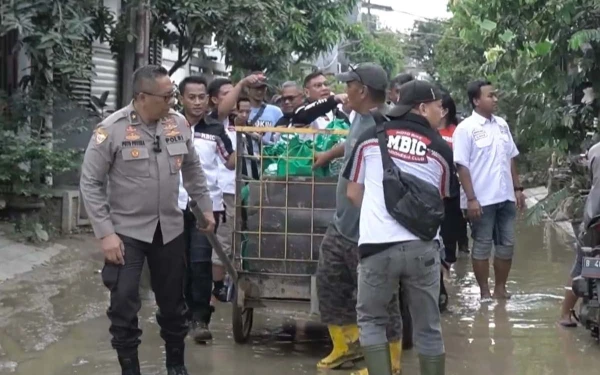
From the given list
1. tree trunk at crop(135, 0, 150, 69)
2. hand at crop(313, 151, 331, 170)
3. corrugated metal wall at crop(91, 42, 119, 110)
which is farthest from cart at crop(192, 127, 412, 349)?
corrugated metal wall at crop(91, 42, 119, 110)

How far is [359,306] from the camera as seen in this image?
5.20 metres

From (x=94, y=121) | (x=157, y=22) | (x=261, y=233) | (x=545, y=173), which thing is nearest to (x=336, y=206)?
(x=261, y=233)

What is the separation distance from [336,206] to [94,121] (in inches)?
288

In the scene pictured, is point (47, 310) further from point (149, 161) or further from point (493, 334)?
point (493, 334)

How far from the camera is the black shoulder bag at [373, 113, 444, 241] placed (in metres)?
4.95

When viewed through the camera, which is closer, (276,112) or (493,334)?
(493,334)

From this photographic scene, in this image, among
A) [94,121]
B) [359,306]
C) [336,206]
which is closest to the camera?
[359,306]

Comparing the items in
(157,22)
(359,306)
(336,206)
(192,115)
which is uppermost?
(157,22)

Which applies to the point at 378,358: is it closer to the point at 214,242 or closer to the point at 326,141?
the point at 214,242

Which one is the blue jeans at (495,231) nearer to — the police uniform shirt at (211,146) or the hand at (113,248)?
the police uniform shirt at (211,146)

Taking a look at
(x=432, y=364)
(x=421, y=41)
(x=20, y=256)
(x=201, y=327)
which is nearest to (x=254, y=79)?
(x=201, y=327)

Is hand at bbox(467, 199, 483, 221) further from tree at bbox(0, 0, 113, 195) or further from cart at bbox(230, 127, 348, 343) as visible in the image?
tree at bbox(0, 0, 113, 195)

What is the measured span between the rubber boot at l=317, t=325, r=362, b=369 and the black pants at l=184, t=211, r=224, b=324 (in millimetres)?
1174

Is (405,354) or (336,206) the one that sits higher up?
(336,206)
